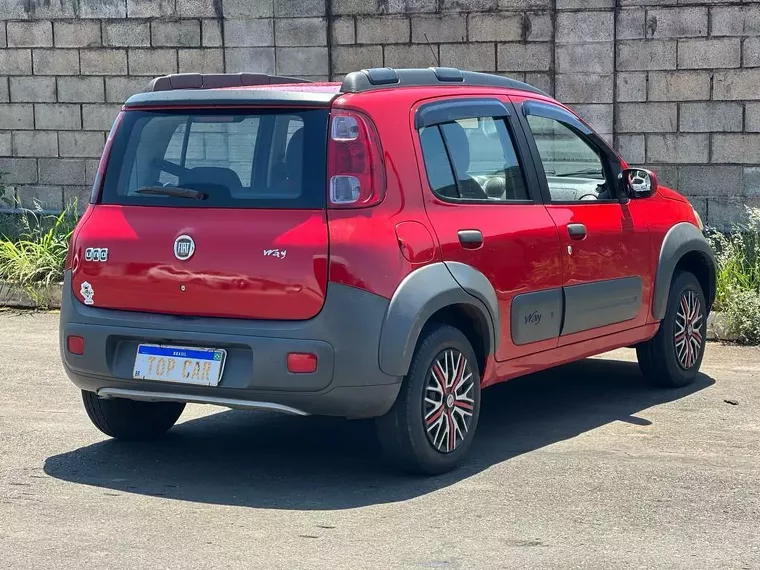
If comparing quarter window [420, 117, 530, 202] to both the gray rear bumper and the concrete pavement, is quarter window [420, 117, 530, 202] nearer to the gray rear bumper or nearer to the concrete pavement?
the gray rear bumper

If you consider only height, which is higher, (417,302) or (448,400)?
(417,302)

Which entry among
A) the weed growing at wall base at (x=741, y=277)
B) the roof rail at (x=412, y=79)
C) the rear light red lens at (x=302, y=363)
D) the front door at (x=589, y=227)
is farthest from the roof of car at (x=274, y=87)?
the weed growing at wall base at (x=741, y=277)

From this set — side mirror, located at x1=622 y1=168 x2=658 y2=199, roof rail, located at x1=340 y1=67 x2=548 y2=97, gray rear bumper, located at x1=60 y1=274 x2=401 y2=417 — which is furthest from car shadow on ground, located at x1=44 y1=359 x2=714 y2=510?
roof rail, located at x1=340 y1=67 x2=548 y2=97

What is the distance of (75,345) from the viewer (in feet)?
19.5

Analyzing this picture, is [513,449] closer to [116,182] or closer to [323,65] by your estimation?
[116,182]

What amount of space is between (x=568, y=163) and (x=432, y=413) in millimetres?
1946

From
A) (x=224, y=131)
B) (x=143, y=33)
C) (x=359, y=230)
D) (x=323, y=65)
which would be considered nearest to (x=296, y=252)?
(x=359, y=230)

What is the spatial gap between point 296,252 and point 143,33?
26.5 feet

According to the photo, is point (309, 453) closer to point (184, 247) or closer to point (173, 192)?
point (184, 247)

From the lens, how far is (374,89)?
587cm

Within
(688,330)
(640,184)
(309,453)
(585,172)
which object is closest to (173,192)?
(309,453)

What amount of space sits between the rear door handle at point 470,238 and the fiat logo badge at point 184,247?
1203mm

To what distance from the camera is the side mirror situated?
740 centimetres

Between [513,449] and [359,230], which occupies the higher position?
[359,230]
